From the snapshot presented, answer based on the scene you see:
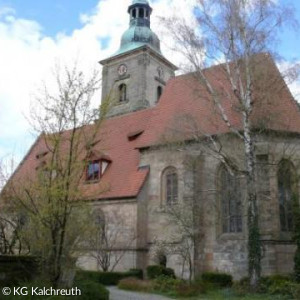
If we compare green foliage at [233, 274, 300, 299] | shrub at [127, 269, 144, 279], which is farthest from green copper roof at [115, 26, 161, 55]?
green foliage at [233, 274, 300, 299]

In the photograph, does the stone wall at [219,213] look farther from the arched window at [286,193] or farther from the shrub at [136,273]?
the shrub at [136,273]

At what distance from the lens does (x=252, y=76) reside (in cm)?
1898

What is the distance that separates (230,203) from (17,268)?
39.1ft

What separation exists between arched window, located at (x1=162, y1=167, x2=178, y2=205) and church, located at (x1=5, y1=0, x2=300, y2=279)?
0.18ft

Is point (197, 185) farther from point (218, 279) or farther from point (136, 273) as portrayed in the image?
point (136, 273)

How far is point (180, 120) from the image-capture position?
20.5 m

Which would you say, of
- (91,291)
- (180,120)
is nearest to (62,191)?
(91,291)

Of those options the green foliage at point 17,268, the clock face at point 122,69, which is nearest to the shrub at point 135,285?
the green foliage at point 17,268

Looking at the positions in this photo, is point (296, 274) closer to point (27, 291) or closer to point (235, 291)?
point (235, 291)

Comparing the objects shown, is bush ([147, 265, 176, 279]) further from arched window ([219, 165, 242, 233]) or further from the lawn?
the lawn

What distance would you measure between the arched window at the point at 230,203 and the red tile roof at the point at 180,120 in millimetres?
2510

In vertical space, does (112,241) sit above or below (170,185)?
below

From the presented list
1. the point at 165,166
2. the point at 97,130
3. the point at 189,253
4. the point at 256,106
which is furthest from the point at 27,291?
the point at 165,166

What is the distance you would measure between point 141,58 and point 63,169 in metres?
27.1
